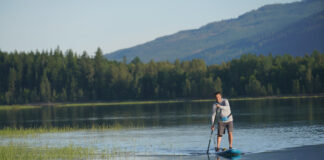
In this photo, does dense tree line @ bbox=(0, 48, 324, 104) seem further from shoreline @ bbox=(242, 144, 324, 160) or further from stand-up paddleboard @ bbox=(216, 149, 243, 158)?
stand-up paddleboard @ bbox=(216, 149, 243, 158)

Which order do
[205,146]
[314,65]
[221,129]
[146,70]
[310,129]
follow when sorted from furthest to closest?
[146,70] → [314,65] → [310,129] → [205,146] → [221,129]

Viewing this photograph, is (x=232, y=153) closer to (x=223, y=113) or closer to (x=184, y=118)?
(x=223, y=113)

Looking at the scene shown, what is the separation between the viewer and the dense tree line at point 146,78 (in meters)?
146

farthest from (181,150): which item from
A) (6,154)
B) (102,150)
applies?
(6,154)

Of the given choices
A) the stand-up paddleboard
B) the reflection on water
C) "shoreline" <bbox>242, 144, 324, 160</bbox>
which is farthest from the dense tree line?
the stand-up paddleboard

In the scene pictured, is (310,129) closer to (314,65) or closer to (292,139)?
(292,139)

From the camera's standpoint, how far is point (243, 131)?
39906mm

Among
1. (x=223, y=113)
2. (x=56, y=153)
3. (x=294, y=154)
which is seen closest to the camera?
(x=294, y=154)

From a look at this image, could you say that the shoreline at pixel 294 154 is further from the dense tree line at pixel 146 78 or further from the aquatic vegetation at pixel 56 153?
the dense tree line at pixel 146 78

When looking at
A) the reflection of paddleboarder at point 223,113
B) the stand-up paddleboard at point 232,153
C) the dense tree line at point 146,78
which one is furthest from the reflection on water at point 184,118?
the dense tree line at point 146,78

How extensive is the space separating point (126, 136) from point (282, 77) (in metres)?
113

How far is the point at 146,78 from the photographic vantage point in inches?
7023

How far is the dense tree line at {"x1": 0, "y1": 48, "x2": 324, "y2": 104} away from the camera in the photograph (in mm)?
145625

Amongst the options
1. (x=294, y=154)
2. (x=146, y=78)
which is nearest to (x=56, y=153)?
(x=294, y=154)
